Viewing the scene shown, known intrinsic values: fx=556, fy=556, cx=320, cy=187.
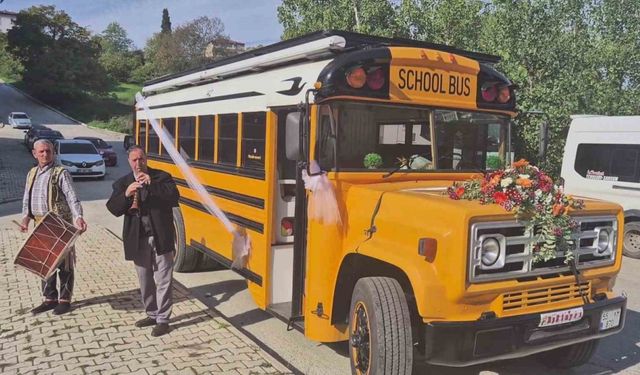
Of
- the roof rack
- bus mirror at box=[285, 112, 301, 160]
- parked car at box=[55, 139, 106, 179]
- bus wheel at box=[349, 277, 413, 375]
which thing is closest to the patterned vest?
the roof rack

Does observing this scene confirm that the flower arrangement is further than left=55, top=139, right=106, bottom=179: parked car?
No

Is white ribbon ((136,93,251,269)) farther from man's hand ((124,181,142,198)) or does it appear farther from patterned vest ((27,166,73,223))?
patterned vest ((27,166,73,223))

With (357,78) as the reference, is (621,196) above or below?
below

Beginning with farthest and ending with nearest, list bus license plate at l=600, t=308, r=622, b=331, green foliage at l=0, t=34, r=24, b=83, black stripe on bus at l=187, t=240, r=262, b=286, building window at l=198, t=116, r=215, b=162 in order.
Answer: green foliage at l=0, t=34, r=24, b=83, building window at l=198, t=116, r=215, b=162, black stripe on bus at l=187, t=240, r=262, b=286, bus license plate at l=600, t=308, r=622, b=331

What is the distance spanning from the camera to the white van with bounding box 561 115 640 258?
10.1 metres

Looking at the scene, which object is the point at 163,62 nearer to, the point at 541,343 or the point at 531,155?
the point at 531,155

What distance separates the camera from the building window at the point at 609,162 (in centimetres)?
1018

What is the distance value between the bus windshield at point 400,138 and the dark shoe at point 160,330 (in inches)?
87.8

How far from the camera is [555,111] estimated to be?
13.3m

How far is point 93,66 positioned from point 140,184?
57.5 meters

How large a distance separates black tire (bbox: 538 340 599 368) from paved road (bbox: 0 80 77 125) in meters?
52.6

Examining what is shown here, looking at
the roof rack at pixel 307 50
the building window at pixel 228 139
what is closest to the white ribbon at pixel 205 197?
the building window at pixel 228 139

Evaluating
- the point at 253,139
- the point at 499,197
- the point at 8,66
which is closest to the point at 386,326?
the point at 499,197

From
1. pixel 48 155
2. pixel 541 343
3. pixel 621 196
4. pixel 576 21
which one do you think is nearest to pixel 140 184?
pixel 48 155
